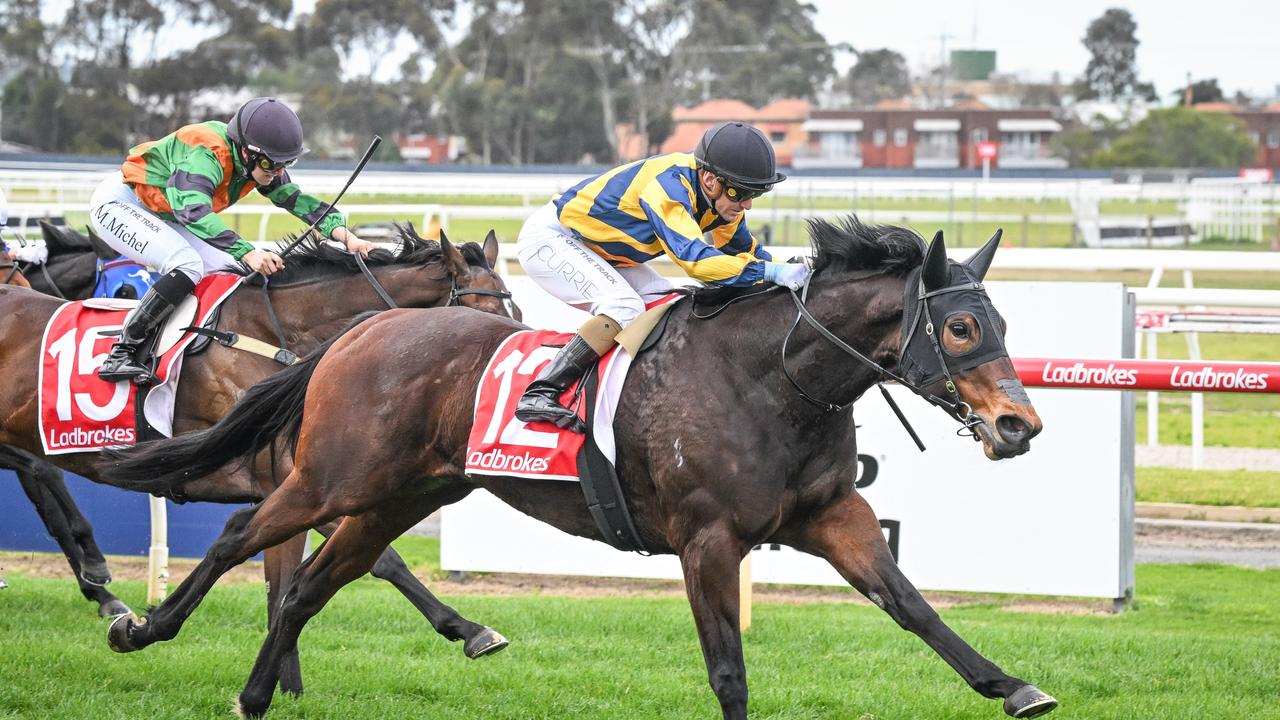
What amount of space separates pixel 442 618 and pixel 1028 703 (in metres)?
2.22

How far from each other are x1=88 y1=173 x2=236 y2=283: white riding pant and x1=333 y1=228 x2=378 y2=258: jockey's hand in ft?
1.47

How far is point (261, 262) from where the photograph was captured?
5.68 metres

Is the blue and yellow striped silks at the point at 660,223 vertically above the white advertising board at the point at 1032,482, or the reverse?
the blue and yellow striped silks at the point at 660,223

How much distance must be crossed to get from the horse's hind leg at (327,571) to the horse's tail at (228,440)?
0.44 m

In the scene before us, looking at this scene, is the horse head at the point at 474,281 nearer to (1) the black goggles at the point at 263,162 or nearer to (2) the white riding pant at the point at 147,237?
(1) the black goggles at the point at 263,162

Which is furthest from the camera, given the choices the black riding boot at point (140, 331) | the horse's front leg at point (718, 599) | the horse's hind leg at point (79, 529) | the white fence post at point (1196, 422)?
the white fence post at point (1196, 422)

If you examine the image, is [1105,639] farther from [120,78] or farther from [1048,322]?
[120,78]

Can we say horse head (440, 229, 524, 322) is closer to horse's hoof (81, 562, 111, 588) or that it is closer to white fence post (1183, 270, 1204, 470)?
horse's hoof (81, 562, 111, 588)

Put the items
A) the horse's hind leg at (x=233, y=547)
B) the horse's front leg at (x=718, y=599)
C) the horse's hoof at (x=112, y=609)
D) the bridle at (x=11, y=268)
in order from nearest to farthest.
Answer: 1. the horse's front leg at (x=718, y=599)
2. the horse's hind leg at (x=233, y=547)
3. the horse's hoof at (x=112, y=609)
4. the bridle at (x=11, y=268)

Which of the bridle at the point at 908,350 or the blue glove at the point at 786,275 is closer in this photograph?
the bridle at the point at 908,350

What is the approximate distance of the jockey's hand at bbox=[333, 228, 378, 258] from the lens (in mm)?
6102

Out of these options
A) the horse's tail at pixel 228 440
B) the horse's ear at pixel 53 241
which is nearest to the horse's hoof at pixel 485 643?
the horse's tail at pixel 228 440

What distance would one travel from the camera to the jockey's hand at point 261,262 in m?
5.68

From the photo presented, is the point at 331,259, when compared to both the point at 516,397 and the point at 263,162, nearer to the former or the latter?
the point at 263,162
